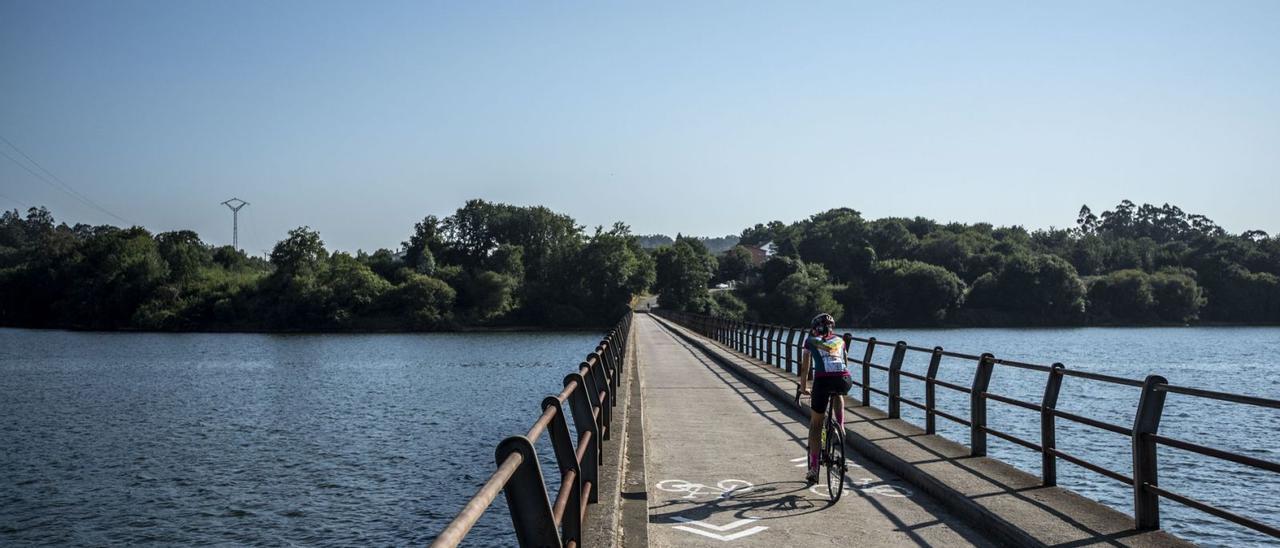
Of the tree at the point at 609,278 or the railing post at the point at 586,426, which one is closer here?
the railing post at the point at 586,426

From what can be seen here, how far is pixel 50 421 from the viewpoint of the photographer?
35.9 metres

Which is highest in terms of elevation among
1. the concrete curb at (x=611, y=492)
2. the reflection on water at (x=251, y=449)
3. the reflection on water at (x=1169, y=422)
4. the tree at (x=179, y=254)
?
the tree at (x=179, y=254)

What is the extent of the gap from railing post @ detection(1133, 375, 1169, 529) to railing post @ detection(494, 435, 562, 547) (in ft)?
17.2

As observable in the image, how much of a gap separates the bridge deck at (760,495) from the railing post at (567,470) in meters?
2.29

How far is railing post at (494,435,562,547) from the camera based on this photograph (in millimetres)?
4238

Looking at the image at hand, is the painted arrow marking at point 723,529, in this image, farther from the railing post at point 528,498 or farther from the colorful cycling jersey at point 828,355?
the railing post at point 528,498

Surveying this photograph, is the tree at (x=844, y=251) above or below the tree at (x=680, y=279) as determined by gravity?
above

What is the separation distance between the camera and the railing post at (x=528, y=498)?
4.24m

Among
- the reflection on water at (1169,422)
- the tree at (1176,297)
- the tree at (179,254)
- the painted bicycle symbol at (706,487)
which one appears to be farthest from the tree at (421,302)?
the painted bicycle symbol at (706,487)

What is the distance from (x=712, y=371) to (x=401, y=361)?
46347mm

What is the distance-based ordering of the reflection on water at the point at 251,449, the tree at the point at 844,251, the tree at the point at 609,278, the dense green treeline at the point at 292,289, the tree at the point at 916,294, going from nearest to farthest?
1. the reflection on water at the point at 251,449
2. the dense green treeline at the point at 292,289
3. the tree at the point at 609,278
4. the tree at the point at 916,294
5. the tree at the point at 844,251

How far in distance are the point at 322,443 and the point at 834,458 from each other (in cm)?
2293

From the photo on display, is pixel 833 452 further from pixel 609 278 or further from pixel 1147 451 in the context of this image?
pixel 609 278

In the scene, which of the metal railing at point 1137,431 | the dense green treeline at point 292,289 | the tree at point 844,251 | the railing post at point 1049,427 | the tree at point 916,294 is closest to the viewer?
the metal railing at point 1137,431
